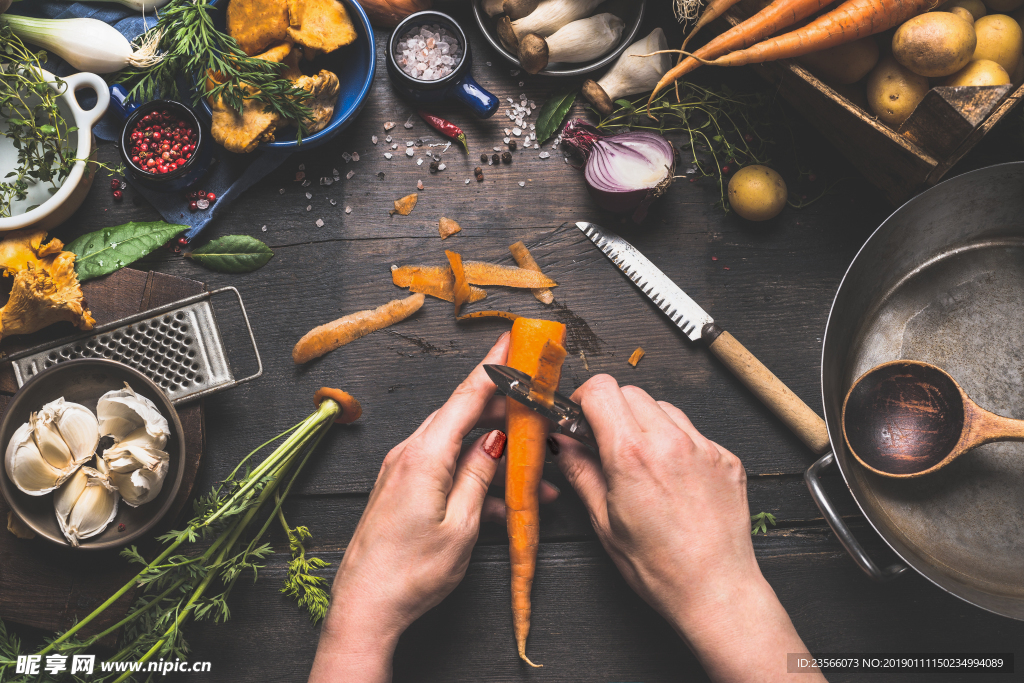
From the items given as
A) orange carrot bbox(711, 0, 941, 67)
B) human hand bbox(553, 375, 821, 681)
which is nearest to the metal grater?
human hand bbox(553, 375, 821, 681)

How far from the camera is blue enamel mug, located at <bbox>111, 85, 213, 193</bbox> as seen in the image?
1.22 metres

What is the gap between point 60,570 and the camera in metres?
1.18

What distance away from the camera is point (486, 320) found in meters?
1.31

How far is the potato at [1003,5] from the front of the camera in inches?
43.8

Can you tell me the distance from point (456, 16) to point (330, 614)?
1321 millimetres

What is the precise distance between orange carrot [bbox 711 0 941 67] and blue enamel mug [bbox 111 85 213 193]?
3.90 feet

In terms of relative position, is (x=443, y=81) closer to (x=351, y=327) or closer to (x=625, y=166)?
(x=625, y=166)

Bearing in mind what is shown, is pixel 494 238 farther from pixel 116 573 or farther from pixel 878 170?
pixel 116 573

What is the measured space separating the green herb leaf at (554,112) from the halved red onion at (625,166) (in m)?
0.04

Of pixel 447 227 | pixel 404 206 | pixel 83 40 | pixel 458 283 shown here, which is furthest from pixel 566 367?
pixel 83 40

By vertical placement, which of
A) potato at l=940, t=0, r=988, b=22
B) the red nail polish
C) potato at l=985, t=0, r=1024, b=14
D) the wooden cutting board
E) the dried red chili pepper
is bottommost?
the wooden cutting board

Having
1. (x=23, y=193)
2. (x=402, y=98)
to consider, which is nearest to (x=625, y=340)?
(x=402, y=98)

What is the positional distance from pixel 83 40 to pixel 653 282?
136 centimetres

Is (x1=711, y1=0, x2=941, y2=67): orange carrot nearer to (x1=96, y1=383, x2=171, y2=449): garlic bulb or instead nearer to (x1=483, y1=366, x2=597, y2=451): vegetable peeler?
(x1=483, y1=366, x2=597, y2=451): vegetable peeler
